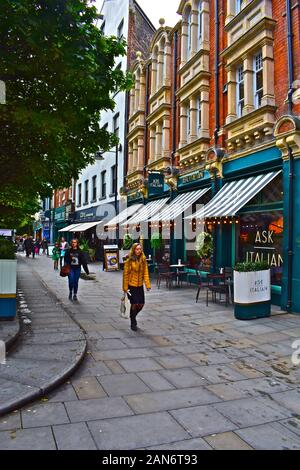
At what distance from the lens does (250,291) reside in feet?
26.5

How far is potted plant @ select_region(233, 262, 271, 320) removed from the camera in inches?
317

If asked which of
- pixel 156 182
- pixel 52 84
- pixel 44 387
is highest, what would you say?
pixel 52 84

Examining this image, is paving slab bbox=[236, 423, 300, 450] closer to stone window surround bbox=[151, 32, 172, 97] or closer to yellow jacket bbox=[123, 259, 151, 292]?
yellow jacket bbox=[123, 259, 151, 292]

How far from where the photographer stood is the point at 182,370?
16.7ft

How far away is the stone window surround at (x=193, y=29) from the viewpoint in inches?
543

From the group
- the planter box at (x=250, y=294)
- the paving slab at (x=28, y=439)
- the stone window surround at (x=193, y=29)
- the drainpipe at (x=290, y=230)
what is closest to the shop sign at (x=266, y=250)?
the drainpipe at (x=290, y=230)

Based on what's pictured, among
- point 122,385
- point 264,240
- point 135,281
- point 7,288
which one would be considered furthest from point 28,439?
point 264,240

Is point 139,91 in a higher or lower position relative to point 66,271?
higher

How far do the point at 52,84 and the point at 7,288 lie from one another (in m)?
4.36

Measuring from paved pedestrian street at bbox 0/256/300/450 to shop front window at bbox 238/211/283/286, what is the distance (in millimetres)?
2156

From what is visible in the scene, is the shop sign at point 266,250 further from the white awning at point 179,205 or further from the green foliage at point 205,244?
the white awning at point 179,205

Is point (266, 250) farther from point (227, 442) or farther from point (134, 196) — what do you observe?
point (134, 196)

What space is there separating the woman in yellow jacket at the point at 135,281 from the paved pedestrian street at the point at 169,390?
18.9 inches
